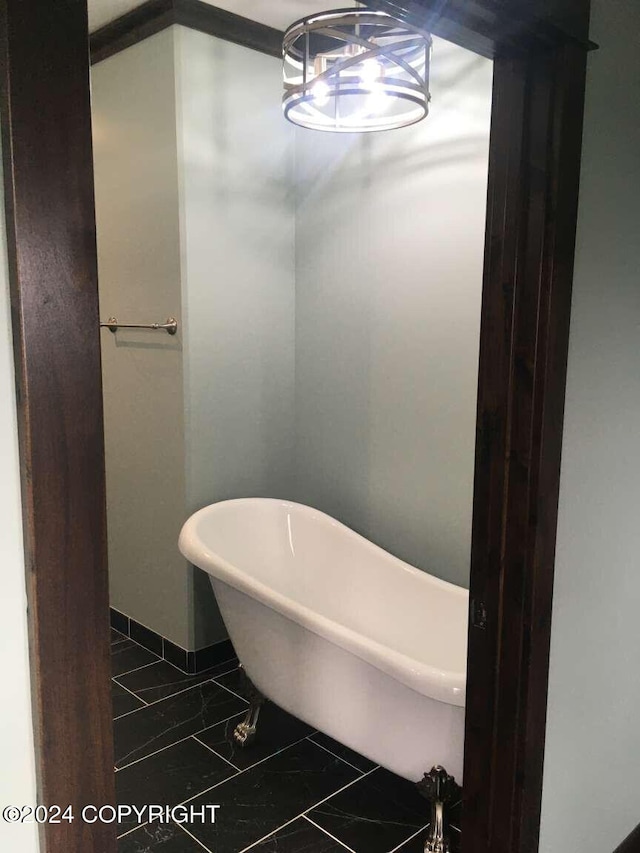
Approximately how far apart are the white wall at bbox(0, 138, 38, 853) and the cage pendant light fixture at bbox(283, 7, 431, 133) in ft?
4.79

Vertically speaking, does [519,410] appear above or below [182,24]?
below

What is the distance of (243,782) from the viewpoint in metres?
2.29

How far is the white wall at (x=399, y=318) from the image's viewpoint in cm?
247

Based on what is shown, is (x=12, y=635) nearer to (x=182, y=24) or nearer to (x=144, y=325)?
(x=144, y=325)

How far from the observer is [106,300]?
10.2 ft

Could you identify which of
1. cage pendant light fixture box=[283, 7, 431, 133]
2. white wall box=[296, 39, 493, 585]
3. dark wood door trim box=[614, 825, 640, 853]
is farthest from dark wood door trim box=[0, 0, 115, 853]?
white wall box=[296, 39, 493, 585]

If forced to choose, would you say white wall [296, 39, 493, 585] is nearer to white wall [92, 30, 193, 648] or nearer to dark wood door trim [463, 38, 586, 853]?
white wall [92, 30, 193, 648]

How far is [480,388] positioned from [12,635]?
38.8 inches

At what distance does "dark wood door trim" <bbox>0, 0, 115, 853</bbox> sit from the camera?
675 millimetres

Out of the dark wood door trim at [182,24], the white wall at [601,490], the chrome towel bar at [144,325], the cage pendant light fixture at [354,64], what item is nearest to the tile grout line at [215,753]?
the white wall at [601,490]

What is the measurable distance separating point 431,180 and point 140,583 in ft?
6.44

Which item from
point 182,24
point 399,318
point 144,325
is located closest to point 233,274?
point 144,325

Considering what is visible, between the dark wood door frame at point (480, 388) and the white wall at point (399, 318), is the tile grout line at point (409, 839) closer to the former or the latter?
the dark wood door frame at point (480, 388)

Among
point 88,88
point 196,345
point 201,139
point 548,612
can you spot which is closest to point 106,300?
point 196,345
